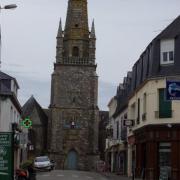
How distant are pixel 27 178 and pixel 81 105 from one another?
73870 millimetres

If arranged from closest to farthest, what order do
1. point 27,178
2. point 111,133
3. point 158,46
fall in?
1. point 27,178
2. point 158,46
3. point 111,133

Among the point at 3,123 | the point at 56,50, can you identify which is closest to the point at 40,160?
the point at 3,123

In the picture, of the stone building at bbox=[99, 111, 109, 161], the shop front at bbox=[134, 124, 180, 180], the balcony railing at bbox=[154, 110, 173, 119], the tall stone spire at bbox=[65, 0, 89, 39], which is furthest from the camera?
the stone building at bbox=[99, 111, 109, 161]

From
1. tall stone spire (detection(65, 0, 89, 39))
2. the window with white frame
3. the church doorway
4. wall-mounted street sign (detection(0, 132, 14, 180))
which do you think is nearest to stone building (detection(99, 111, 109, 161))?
the church doorway

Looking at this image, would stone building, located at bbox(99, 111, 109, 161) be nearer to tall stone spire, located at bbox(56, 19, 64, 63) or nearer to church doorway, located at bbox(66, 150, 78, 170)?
church doorway, located at bbox(66, 150, 78, 170)

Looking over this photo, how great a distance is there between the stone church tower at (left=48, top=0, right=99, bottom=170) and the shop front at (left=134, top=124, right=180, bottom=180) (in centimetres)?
5840

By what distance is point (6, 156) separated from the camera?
23.0 metres

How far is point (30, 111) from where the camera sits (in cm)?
10731

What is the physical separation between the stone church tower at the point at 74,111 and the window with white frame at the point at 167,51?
59679 mm

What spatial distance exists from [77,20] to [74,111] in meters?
16.8

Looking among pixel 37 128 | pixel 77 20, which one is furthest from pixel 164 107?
pixel 77 20

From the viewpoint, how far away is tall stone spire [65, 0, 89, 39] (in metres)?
106

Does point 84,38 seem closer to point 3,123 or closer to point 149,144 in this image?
point 3,123

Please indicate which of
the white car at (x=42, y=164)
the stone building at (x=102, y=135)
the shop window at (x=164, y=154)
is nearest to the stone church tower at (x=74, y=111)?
the stone building at (x=102, y=135)
